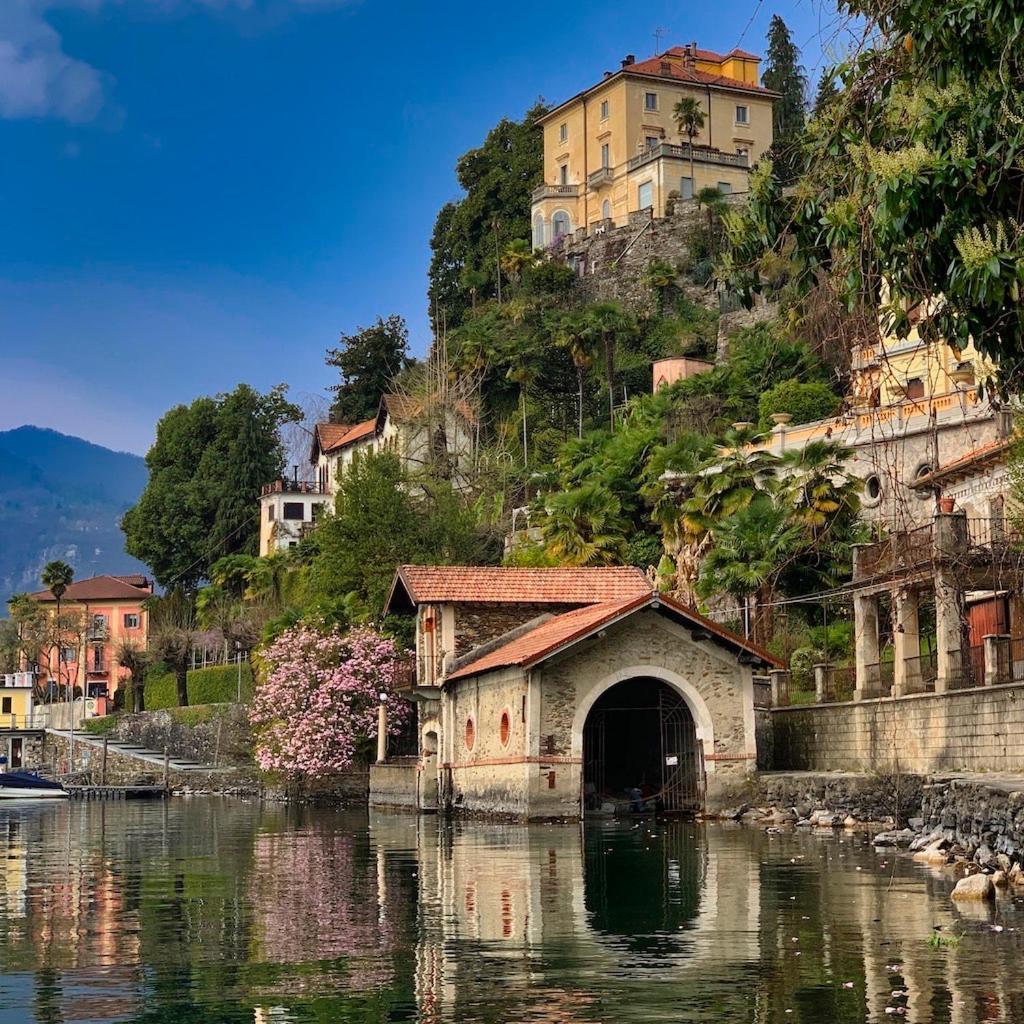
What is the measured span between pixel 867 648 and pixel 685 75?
68622mm

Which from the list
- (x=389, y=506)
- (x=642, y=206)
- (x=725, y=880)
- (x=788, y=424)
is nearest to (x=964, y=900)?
(x=725, y=880)

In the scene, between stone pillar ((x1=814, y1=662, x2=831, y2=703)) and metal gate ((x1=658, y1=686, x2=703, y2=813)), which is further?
stone pillar ((x1=814, y1=662, x2=831, y2=703))

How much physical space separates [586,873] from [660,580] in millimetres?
29925

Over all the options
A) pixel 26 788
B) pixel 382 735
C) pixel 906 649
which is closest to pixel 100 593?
pixel 26 788

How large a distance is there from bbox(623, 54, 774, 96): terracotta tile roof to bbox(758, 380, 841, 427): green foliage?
130 feet

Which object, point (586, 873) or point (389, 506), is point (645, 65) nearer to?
point (389, 506)

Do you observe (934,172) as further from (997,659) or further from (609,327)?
(609,327)

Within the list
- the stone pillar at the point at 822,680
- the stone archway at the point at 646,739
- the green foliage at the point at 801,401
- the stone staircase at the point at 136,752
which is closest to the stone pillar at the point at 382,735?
the stone archway at the point at 646,739

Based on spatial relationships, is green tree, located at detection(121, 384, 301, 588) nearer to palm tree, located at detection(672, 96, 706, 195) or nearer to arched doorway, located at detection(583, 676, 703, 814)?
palm tree, located at detection(672, 96, 706, 195)

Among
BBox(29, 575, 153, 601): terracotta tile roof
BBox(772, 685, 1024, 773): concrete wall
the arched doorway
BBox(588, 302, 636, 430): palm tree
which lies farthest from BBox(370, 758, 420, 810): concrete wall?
BBox(29, 575, 153, 601): terracotta tile roof

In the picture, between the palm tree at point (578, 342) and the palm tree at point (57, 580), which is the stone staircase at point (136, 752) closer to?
the palm tree at point (57, 580)

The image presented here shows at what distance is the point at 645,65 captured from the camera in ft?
324

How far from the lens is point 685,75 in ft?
324

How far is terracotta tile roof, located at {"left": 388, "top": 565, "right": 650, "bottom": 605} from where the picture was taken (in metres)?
42.8
